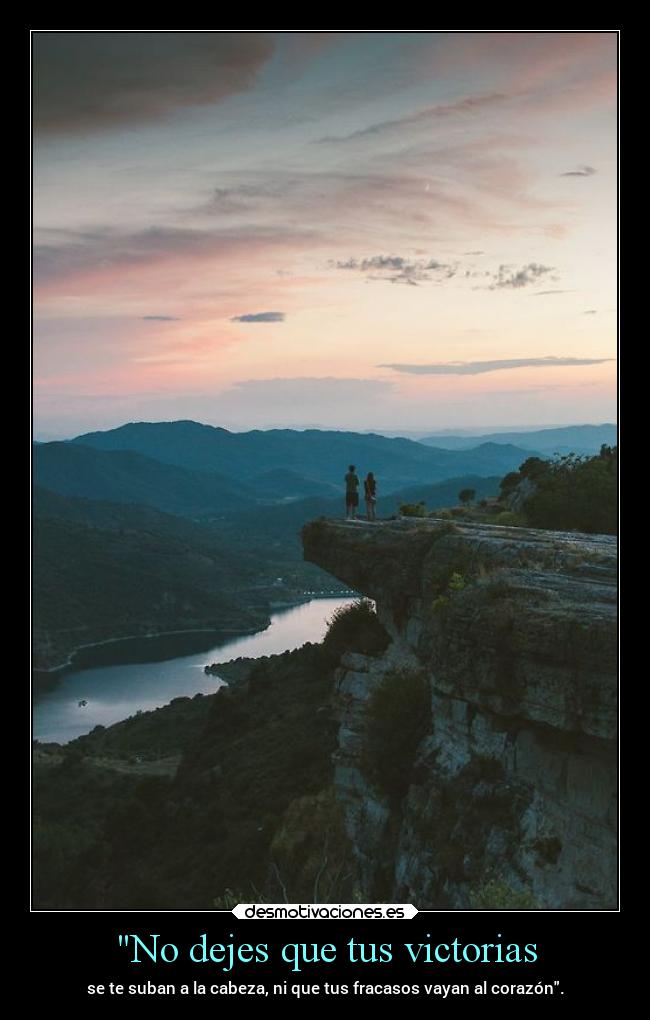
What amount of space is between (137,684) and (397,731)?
131134mm

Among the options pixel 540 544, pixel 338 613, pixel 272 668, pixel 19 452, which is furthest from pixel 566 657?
pixel 272 668

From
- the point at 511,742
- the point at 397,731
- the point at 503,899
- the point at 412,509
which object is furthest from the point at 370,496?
the point at 503,899

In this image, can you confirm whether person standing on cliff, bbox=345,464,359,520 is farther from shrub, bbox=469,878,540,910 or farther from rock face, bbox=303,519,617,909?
shrub, bbox=469,878,540,910

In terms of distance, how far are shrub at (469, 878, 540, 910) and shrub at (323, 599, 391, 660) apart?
10334 millimetres

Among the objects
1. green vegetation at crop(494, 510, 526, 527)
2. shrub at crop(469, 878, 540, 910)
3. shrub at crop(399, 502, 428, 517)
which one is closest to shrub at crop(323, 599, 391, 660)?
shrub at crop(399, 502, 428, 517)

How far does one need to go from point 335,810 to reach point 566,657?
61.9 feet

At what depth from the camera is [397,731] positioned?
17.0 m

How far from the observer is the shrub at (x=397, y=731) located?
1686 cm

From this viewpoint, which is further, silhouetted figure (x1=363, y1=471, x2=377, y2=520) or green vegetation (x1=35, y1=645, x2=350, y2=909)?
green vegetation (x1=35, y1=645, x2=350, y2=909)

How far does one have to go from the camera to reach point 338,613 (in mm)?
26781

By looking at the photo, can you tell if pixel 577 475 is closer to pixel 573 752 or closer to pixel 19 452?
pixel 573 752

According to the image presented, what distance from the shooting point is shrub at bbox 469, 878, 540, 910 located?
1115 centimetres

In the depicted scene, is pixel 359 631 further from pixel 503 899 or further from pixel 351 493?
pixel 503 899

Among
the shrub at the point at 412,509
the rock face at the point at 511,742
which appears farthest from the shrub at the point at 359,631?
the rock face at the point at 511,742
